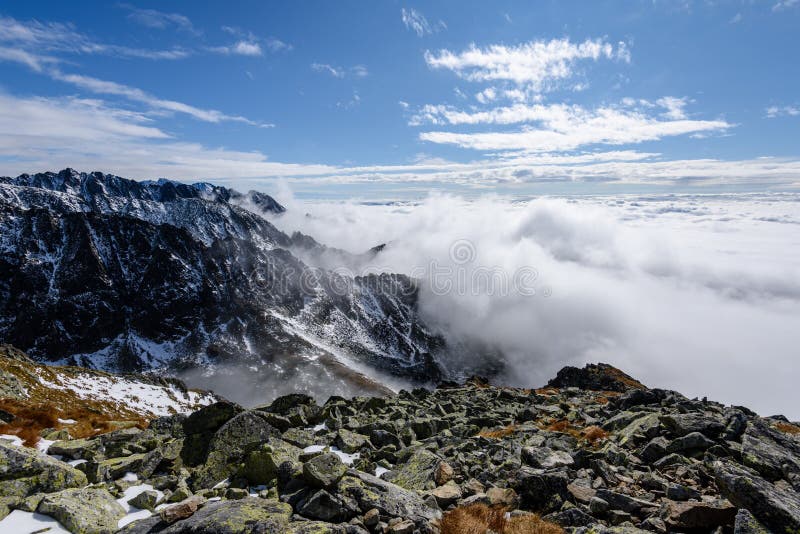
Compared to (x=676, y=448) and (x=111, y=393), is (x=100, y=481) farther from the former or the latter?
(x=111, y=393)

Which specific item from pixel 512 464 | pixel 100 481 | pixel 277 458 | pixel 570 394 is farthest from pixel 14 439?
pixel 570 394

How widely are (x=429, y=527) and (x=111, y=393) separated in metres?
77.7

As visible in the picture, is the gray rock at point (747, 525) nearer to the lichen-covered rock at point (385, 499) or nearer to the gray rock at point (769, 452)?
the gray rock at point (769, 452)

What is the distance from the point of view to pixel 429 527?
33.3 feet

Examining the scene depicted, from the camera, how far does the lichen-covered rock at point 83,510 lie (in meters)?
10.3

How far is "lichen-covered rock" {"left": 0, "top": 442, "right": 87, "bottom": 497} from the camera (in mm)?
11773

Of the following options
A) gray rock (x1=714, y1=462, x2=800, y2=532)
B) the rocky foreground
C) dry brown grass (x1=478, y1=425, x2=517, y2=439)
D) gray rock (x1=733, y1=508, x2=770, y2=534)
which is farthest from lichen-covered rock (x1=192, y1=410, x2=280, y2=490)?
gray rock (x1=714, y1=462, x2=800, y2=532)

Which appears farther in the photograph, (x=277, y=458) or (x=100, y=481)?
(x=277, y=458)

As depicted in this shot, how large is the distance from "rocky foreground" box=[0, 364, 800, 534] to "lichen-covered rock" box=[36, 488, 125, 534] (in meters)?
0.04

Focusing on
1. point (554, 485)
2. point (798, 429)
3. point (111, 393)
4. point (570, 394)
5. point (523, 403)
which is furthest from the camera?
point (111, 393)

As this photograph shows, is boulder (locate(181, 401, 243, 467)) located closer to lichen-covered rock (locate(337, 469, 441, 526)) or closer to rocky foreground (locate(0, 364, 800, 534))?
rocky foreground (locate(0, 364, 800, 534))

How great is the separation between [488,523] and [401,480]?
5.09 meters

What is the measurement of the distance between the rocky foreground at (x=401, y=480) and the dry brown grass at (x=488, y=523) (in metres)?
0.05

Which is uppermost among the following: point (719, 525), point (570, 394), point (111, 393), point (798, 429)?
point (719, 525)
